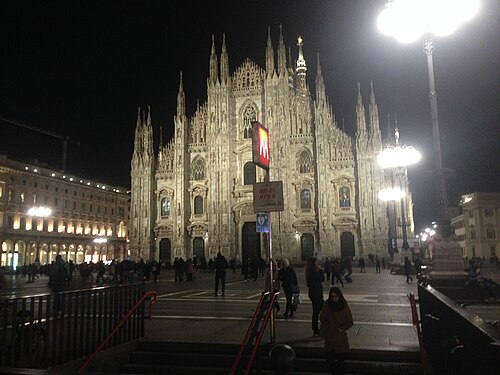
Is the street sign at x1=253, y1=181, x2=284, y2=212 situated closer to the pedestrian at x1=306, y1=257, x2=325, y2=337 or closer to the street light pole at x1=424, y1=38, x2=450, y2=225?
the pedestrian at x1=306, y1=257, x2=325, y2=337

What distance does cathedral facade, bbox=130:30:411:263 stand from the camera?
42.9m

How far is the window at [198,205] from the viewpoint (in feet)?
156

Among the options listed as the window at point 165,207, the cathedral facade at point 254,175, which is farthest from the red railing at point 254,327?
the window at point 165,207

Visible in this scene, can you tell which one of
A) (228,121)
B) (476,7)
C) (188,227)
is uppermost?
(228,121)

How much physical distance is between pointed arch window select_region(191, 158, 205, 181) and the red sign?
40295 mm

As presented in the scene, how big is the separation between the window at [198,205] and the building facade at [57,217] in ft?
48.3

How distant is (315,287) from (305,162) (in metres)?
36.6

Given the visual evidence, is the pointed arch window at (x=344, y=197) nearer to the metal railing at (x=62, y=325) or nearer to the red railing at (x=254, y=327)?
the red railing at (x=254, y=327)

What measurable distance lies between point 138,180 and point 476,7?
40.9 metres

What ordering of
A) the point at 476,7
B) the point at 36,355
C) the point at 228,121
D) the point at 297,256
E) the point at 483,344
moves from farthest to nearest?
the point at 228,121, the point at 297,256, the point at 476,7, the point at 36,355, the point at 483,344

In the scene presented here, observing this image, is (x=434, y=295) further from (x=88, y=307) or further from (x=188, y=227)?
(x=188, y=227)

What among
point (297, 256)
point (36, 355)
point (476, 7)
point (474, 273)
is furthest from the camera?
point (297, 256)

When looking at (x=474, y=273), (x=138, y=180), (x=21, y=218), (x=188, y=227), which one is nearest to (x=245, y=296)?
(x=474, y=273)

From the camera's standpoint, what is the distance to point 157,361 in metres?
7.23
